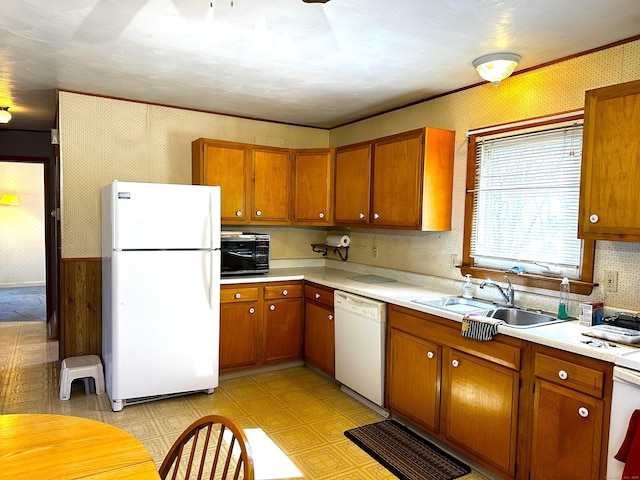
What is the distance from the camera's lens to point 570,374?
2053 mm

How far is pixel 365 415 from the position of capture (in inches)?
130

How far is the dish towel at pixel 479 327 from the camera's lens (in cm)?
239

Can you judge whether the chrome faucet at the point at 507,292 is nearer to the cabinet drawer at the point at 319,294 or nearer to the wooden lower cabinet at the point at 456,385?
the wooden lower cabinet at the point at 456,385

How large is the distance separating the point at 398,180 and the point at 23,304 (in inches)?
249

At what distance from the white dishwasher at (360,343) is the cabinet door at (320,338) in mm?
120

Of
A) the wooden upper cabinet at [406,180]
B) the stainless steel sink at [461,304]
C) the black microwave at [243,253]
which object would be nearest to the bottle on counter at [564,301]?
the stainless steel sink at [461,304]

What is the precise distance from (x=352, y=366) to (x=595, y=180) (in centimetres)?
211

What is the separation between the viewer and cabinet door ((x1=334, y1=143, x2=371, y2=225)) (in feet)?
12.8

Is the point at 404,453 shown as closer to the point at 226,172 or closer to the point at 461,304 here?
the point at 461,304

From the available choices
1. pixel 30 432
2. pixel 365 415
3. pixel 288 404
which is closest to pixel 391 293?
pixel 365 415

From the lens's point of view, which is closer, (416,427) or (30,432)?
(30,432)

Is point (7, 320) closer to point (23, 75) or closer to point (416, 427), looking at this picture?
point (23, 75)

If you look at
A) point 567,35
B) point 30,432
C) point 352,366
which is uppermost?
point 567,35

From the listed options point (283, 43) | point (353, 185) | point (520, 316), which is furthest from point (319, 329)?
point (283, 43)
